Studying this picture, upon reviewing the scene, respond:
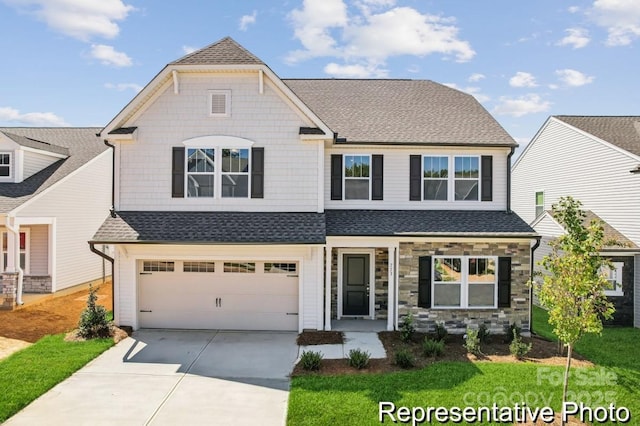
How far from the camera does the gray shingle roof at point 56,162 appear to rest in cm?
1659

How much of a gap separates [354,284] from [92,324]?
7800 mm

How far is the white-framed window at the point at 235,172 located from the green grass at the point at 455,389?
6.12m

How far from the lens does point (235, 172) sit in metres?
13.3

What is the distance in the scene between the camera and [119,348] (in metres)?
11.4

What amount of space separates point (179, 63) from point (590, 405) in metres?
13.2

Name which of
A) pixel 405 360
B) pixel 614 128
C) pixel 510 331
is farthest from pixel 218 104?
pixel 614 128

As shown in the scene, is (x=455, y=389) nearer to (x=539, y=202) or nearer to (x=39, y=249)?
(x=539, y=202)

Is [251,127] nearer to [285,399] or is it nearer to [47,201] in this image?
[285,399]

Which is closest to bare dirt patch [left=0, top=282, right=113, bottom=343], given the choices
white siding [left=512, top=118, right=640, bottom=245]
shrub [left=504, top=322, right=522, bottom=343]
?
shrub [left=504, top=322, right=522, bottom=343]

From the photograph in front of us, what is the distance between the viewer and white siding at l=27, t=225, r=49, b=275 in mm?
17609

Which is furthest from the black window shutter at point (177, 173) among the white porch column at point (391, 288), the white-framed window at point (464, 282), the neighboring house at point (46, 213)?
the white-framed window at point (464, 282)

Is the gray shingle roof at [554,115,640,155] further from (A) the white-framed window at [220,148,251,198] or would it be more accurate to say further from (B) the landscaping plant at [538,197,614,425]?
(A) the white-framed window at [220,148,251,198]

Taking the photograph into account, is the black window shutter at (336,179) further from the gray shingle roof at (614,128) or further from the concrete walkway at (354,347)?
the gray shingle roof at (614,128)

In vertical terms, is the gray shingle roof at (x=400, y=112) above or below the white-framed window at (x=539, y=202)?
above
